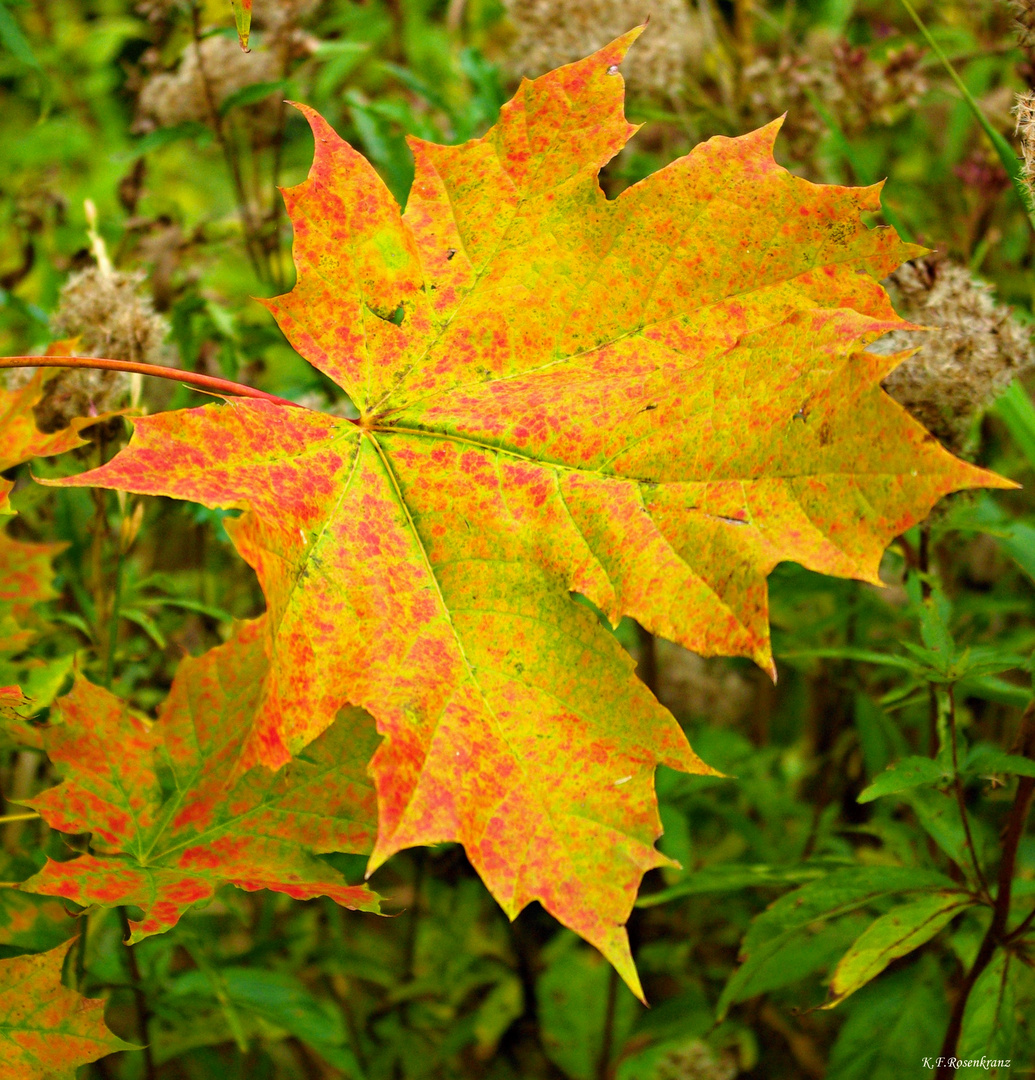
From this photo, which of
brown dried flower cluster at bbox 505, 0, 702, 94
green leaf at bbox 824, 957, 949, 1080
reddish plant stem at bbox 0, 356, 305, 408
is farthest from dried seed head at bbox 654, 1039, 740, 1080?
brown dried flower cluster at bbox 505, 0, 702, 94

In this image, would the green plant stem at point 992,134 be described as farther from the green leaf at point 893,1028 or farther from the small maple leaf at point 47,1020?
the small maple leaf at point 47,1020

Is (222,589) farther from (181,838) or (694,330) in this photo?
(694,330)

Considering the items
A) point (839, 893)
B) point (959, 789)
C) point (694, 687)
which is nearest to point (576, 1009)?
point (694, 687)

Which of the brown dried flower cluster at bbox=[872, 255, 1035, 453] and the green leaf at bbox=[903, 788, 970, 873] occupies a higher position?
the brown dried flower cluster at bbox=[872, 255, 1035, 453]

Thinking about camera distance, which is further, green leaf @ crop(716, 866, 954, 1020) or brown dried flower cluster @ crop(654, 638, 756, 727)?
brown dried flower cluster @ crop(654, 638, 756, 727)

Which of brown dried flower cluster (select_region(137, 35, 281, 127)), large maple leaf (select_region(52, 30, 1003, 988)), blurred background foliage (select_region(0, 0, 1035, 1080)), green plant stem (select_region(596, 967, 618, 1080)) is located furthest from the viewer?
brown dried flower cluster (select_region(137, 35, 281, 127))

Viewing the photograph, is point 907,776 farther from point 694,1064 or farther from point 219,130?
point 219,130

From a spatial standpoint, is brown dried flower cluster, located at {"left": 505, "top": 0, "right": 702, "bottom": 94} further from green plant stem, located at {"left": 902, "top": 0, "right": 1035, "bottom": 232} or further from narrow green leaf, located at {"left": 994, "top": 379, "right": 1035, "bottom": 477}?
narrow green leaf, located at {"left": 994, "top": 379, "right": 1035, "bottom": 477}

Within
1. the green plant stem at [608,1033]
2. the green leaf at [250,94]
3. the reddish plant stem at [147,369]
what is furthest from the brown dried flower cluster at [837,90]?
the green plant stem at [608,1033]
